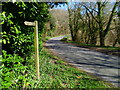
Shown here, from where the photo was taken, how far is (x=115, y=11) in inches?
436

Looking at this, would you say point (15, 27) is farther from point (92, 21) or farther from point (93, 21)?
point (93, 21)

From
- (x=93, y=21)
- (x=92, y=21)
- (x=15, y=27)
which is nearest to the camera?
(x=15, y=27)

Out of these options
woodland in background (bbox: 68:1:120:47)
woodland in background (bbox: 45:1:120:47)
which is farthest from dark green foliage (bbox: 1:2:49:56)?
woodland in background (bbox: 68:1:120:47)

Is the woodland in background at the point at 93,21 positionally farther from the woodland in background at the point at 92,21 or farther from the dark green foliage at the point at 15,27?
the dark green foliage at the point at 15,27

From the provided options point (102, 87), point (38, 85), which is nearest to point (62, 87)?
point (38, 85)

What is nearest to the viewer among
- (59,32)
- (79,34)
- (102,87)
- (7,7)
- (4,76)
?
(4,76)

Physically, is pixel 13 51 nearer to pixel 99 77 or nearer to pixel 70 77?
pixel 70 77

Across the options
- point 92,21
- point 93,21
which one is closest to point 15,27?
point 92,21

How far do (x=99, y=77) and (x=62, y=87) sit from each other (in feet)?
5.17

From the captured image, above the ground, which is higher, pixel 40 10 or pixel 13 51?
pixel 40 10

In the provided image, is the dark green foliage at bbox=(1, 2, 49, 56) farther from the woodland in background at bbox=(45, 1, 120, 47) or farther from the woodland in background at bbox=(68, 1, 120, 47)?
the woodland in background at bbox=(68, 1, 120, 47)

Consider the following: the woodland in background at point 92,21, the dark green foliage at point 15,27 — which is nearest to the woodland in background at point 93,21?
the woodland in background at point 92,21

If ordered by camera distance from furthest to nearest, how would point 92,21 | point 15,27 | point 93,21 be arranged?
point 93,21 < point 92,21 < point 15,27

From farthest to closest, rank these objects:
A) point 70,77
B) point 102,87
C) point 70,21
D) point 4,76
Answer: point 70,21, point 70,77, point 102,87, point 4,76
